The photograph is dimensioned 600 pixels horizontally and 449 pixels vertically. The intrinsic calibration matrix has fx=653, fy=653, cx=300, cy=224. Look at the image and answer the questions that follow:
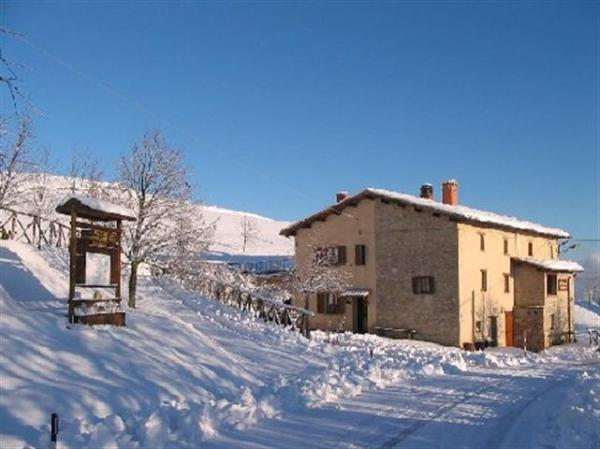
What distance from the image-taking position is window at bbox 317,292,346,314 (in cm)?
3775

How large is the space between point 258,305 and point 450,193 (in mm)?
19263

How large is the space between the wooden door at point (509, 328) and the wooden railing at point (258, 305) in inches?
649

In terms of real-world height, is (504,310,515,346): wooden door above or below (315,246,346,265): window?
below

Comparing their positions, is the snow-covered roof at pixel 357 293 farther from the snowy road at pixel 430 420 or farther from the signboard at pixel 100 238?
the signboard at pixel 100 238

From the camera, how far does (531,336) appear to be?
3900 cm

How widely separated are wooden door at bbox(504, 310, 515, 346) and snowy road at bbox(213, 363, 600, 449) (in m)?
23.8

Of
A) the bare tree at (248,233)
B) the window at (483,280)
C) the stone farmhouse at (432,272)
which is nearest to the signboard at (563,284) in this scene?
the stone farmhouse at (432,272)

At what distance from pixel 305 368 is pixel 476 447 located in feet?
26.9

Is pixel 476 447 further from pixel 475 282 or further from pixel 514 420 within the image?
pixel 475 282

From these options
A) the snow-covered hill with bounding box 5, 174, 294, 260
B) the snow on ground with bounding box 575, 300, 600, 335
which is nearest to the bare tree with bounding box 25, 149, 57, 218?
the snow-covered hill with bounding box 5, 174, 294, 260

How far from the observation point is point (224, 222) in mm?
124875

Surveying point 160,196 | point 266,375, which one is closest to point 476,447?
point 266,375

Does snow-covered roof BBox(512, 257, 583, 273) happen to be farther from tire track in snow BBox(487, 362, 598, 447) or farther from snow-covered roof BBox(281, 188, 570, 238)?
tire track in snow BBox(487, 362, 598, 447)

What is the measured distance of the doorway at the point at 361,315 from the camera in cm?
3703
